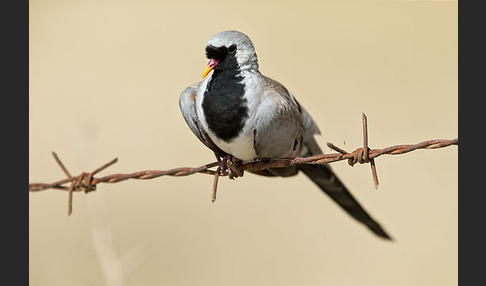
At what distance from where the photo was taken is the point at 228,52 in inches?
146

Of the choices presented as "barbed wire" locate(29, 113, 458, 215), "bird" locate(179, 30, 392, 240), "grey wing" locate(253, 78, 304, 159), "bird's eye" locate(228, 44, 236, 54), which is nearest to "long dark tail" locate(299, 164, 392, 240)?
"bird" locate(179, 30, 392, 240)

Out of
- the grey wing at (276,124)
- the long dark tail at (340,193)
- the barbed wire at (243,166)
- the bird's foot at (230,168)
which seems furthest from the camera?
the long dark tail at (340,193)

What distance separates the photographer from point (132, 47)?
7668 millimetres

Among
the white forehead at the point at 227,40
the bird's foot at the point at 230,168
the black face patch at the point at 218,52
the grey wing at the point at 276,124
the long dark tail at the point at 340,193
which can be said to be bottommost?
the long dark tail at the point at 340,193

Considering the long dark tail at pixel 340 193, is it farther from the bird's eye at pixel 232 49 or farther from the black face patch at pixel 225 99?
the bird's eye at pixel 232 49

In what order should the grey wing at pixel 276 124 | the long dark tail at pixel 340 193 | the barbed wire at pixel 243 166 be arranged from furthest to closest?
the long dark tail at pixel 340 193 < the grey wing at pixel 276 124 < the barbed wire at pixel 243 166

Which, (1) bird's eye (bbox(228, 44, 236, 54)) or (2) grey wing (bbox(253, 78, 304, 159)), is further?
(1) bird's eye (bbox(228, 44, 236, 54))

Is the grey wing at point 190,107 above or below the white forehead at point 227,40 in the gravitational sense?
below

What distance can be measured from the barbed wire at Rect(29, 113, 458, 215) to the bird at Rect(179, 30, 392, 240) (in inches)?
5.0

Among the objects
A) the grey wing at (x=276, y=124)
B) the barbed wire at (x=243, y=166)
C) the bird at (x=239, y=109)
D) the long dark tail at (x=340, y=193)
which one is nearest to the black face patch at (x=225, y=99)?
the bird at (x=239, y=109)

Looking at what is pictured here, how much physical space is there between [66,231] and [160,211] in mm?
1010

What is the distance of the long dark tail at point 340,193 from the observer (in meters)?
4.12

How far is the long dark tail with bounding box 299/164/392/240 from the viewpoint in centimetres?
412

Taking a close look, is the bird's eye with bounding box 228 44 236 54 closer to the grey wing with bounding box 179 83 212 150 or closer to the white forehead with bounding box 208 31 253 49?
the white forehead with bounding box 208 31 253 49
